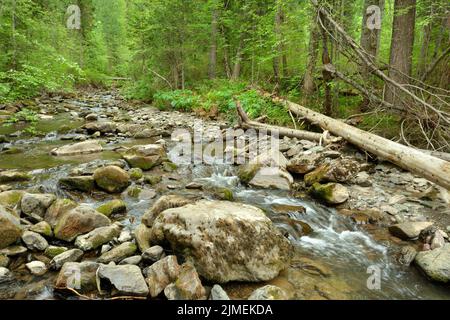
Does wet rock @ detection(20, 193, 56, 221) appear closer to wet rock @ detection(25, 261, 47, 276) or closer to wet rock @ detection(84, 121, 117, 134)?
wet rock @ detection(25, 261, 47, 276)

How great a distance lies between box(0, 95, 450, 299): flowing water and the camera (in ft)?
10.7

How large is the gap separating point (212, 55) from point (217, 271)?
14942 mm

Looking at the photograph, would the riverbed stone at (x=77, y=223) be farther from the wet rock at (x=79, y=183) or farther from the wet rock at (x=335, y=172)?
the wet rock at (x=335, y=172)

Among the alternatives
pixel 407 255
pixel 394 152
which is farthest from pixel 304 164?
pixel 407 255

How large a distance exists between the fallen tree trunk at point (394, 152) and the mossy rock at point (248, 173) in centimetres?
246

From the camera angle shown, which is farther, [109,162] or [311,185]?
[109,162]

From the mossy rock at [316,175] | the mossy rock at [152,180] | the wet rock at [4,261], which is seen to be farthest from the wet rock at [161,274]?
the mossy rock at [316,175]

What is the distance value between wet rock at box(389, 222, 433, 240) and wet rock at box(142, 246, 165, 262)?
3362 millimetres

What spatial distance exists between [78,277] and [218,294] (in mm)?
1494

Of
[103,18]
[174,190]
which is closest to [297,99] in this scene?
[174,190]

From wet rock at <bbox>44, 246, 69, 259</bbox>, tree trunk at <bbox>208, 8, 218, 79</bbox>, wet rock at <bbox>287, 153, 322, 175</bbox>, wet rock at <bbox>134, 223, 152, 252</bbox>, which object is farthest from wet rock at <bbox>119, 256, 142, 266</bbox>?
tree trunk at <bbox>208, 8, 218, 79</bbox>

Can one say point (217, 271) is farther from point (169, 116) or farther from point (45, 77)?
point (169, 116)

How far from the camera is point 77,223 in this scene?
404cm

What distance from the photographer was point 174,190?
602 cm
